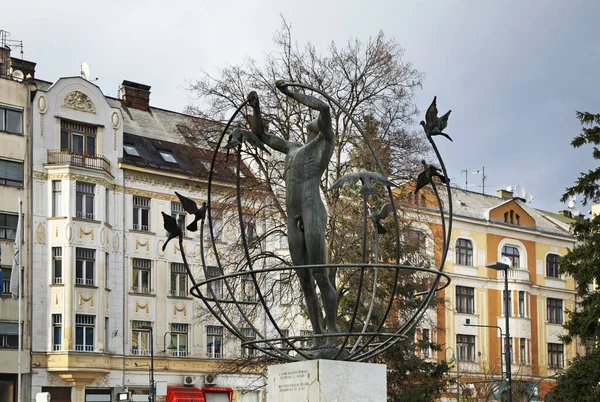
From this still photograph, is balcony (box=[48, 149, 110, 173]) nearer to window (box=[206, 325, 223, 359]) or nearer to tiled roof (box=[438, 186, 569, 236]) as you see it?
window (box=[206, 325, 223, 359])

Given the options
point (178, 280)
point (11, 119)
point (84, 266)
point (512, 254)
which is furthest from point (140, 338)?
point (512, 254)

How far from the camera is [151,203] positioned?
167 feet

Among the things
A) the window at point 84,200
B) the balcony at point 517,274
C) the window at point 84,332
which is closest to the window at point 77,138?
the window at point 84,200

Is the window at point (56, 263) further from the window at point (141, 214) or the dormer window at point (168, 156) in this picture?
the dormer window at point (168, 156)

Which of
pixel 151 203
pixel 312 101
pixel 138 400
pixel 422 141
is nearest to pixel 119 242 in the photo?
pixel 151 203

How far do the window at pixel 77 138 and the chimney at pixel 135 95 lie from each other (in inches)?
258

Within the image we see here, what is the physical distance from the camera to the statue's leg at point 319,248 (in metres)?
11.6

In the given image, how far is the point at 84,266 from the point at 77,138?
5.49m

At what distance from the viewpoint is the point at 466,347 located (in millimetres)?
64000

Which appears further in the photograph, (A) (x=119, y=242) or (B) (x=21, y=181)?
(A) (x=119, y=242)

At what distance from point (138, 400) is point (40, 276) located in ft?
22.6

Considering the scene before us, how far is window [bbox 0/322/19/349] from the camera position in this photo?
4488 cm

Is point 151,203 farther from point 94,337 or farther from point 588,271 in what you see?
point 588,271

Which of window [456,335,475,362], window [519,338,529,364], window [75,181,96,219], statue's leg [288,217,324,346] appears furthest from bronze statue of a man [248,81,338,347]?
window [519,338,529,364]
